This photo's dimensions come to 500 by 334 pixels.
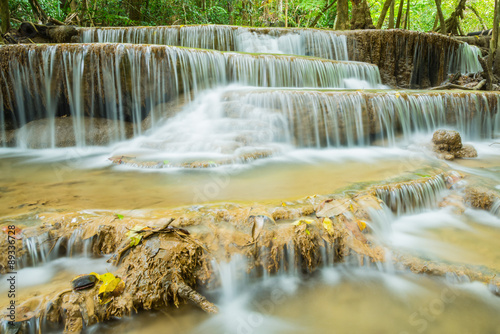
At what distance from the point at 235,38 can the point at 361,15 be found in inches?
217

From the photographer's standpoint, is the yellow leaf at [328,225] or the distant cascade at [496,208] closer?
the yellow leaf at [328,225]

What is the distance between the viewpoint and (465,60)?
11617 millimetres

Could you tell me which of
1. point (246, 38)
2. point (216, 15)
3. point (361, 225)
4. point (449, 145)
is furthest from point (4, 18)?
point (449, 145)

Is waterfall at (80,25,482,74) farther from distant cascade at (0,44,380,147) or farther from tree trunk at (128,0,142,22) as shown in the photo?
tree trunk at (128,0,142,22)

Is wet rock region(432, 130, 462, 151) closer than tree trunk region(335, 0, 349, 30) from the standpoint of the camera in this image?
Yes

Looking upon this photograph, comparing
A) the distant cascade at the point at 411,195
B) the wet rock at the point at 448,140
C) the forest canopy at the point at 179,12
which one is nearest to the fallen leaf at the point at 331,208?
the distant cascade at the point at 411,195

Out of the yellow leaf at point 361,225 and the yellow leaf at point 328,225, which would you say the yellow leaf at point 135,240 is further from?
the yellow leaf at point 361,225

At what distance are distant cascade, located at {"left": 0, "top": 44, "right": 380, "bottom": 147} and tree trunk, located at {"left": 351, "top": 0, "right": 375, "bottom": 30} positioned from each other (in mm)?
7978

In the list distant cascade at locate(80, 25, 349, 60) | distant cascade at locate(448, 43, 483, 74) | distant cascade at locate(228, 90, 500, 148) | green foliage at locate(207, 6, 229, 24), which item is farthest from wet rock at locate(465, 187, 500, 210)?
green foliage at locate(207, 6, 229, 24)

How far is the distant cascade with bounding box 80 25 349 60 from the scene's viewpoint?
9.16m

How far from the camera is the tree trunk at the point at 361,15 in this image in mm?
11680

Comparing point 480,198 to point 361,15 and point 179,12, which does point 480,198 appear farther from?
point 179,12

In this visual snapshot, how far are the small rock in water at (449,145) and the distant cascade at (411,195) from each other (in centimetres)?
215

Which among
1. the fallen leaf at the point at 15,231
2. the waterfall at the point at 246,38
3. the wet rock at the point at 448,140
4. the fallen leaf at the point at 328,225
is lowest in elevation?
the fallen leaf at the point at 328,225
